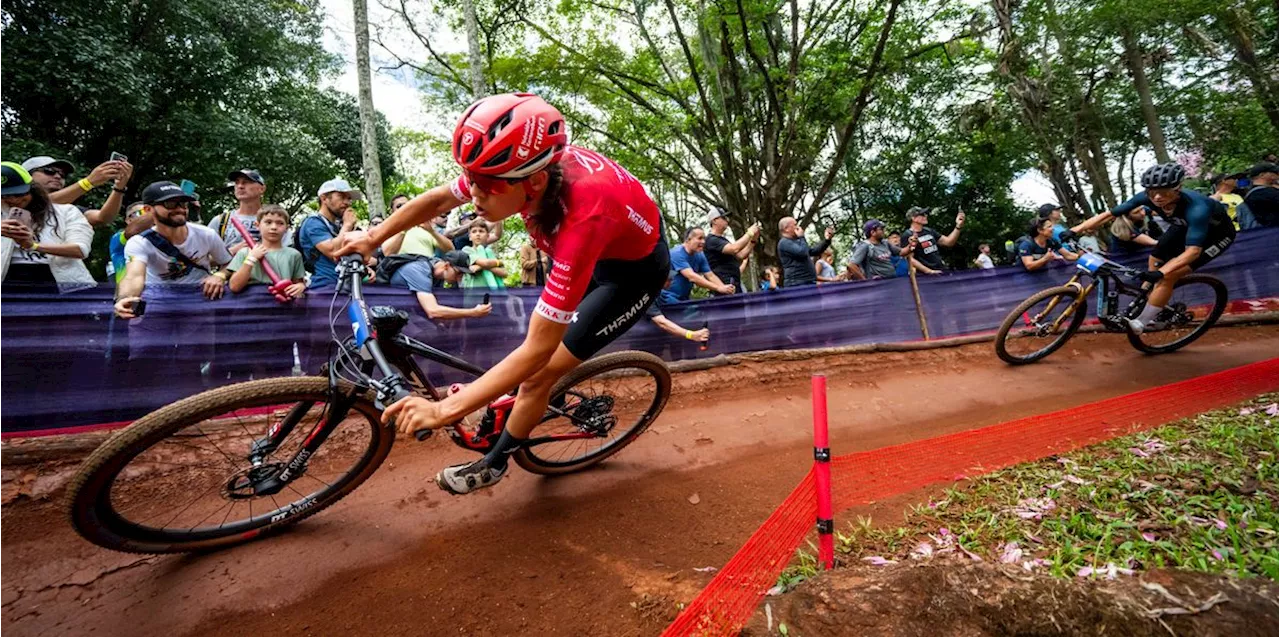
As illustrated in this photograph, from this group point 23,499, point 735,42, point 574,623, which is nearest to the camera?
point 574,623

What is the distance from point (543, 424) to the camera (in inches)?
143

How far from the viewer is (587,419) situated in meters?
3.66

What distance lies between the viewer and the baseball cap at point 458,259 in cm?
610

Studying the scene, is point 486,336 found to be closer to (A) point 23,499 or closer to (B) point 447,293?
(B) point 447,293

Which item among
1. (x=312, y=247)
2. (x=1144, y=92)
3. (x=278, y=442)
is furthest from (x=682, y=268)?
(x=1144, y=92)

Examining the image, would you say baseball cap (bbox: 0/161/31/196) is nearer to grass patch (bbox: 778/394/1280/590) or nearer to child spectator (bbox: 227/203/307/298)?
child spectator (bbox: 227/203/307/298)

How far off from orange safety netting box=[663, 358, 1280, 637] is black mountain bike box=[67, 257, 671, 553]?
1456 mm

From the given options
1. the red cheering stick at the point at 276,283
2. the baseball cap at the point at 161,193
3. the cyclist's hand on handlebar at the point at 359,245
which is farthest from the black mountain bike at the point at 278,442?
the baseball cap at the point at 161,193

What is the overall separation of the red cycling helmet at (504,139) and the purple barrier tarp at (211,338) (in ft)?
7.28

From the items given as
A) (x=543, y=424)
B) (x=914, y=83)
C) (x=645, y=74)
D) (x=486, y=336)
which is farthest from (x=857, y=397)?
(x=914, y=83)

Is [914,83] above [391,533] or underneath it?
above

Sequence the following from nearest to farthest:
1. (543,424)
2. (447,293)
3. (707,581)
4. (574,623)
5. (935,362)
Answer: (574,623) < (707,581) < (543,424) < (447,293) < (935,362)

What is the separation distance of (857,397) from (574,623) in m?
4.56

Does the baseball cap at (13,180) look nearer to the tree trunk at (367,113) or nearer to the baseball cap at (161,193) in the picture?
the baseball cap at (161,193)
